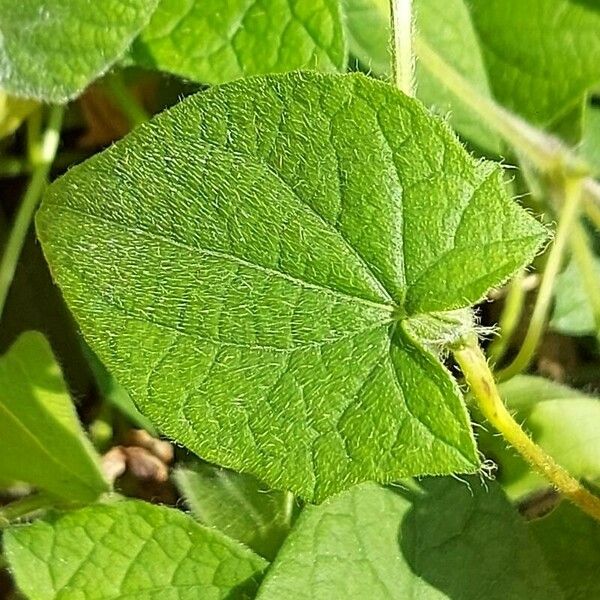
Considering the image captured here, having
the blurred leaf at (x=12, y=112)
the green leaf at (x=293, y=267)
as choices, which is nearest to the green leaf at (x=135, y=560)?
the green leaf at (x=293, y=267)

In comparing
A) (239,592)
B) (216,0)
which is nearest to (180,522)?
(239,592)

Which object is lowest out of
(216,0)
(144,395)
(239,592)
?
(239,592)

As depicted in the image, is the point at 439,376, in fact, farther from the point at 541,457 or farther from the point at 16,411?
the point at 16,411

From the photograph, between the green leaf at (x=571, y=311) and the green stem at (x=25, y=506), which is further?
the green leaf at (x=571, y=311)

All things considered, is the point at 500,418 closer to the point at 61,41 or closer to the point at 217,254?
the point at 217,254

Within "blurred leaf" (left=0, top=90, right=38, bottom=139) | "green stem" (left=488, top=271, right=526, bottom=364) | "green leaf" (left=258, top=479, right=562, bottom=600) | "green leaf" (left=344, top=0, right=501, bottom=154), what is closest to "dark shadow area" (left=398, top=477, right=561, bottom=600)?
"green leaf" (left=258, top=479, right=562, bottom=600)

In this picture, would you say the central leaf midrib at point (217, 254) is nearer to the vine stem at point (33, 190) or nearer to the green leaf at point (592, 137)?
the vine stem at point (33, 190)

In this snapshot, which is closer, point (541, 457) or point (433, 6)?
point (541, 457)
